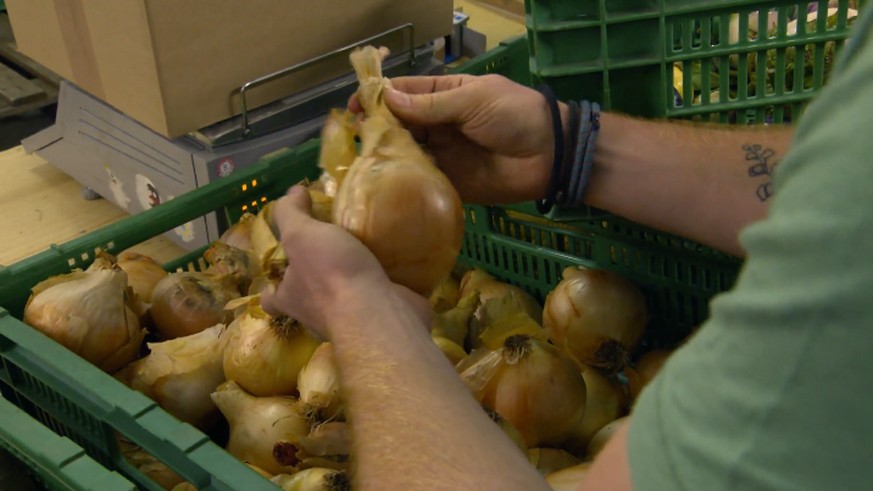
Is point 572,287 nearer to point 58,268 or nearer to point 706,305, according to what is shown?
point 706,305

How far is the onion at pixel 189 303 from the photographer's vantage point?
113 cm

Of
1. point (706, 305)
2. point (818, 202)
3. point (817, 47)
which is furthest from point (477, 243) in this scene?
point (818, 202)

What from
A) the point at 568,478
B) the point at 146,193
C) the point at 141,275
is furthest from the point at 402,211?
the point at 146,193

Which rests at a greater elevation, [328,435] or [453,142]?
[453,142]

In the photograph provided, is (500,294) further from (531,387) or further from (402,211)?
(402,211)

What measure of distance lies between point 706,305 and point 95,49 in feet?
3.24

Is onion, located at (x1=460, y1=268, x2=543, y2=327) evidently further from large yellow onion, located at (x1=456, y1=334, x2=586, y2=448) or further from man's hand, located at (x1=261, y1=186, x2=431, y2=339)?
man's hand, located at (x1=261, y1=186, x2=431, y2=339)

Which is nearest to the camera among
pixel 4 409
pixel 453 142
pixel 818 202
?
pixel 818 202

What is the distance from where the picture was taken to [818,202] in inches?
13.2

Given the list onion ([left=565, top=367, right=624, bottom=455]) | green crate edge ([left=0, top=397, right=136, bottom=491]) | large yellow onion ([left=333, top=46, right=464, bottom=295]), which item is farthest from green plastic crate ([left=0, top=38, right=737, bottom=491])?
large yellow onion ([left=333, top=46, right=464, bottom=295])

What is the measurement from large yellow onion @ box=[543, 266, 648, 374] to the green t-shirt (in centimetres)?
69

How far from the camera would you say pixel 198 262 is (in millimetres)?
1277

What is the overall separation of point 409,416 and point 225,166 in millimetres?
845

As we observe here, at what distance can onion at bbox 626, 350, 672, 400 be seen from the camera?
1104 millimetres
